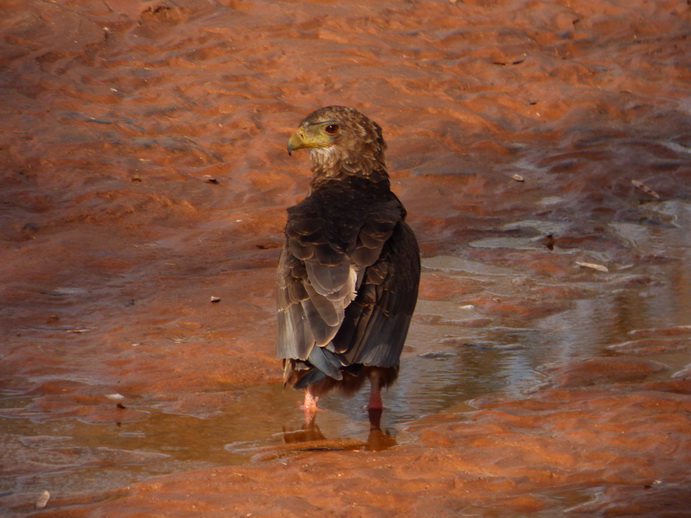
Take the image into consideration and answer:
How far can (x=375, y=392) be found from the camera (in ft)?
19.6

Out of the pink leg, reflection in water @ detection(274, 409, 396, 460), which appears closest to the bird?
the pink leg

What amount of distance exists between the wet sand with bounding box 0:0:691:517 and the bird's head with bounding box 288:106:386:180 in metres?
1.22

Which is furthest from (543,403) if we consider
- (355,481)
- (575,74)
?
(575,74)

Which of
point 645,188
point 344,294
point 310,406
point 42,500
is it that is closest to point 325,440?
point 310,406

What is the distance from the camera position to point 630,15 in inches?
627

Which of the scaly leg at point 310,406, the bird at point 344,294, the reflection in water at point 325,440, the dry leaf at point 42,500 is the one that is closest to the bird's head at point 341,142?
the bird at point 344,294

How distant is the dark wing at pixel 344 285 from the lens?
5.55 meters

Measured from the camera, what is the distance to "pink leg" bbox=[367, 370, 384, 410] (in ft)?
19.5

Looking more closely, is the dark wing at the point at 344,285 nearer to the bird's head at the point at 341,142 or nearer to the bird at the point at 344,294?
the bird at the point at 344,294

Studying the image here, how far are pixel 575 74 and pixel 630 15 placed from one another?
7.94 feet

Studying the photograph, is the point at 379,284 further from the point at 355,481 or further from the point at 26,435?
the point at 26,435

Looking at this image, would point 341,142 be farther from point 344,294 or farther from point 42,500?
point 42,500

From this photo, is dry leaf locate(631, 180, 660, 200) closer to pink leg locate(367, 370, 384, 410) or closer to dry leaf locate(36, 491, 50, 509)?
pink leg locate(367, 370, 384, 410)

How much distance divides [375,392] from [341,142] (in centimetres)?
191
